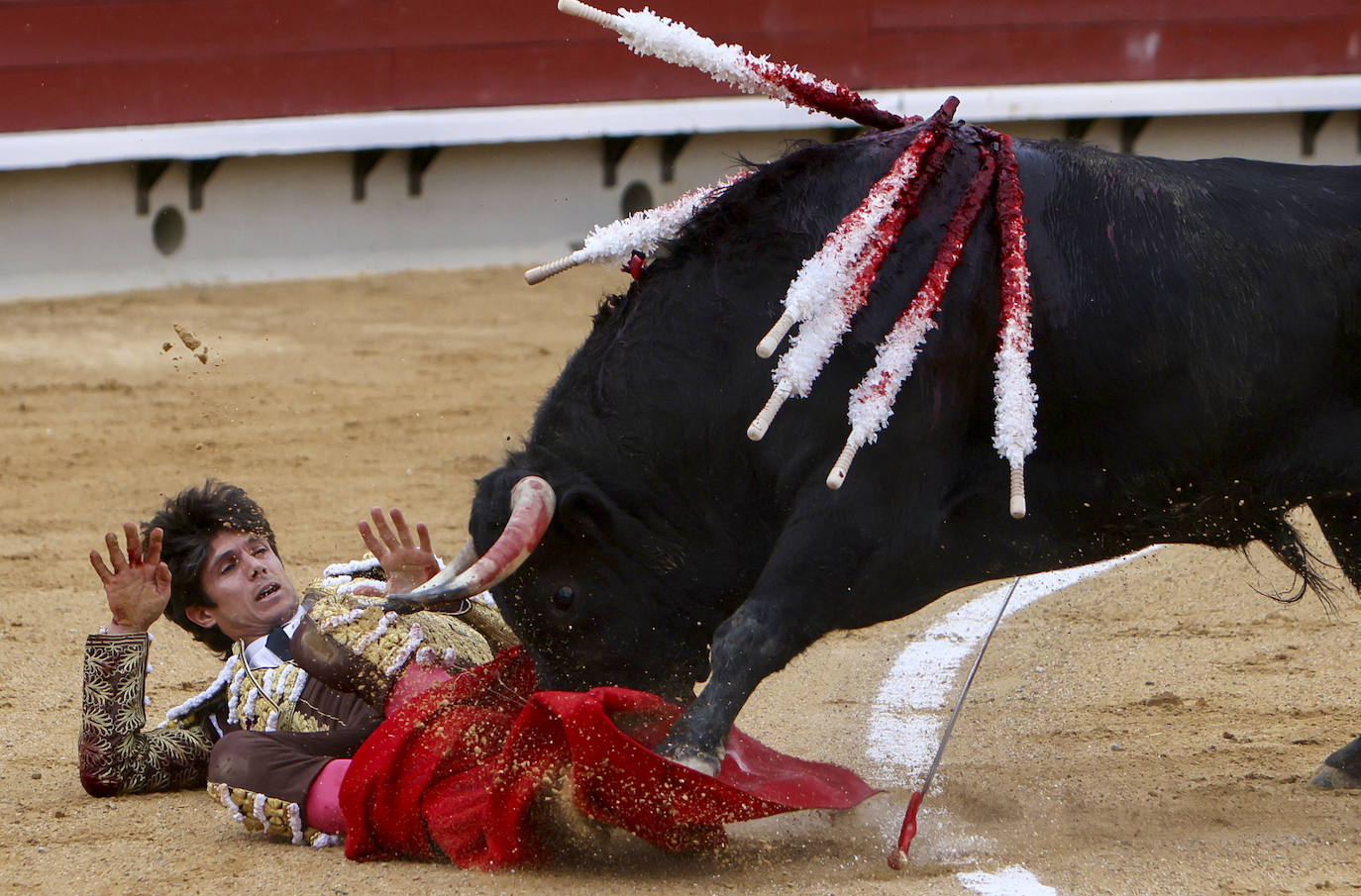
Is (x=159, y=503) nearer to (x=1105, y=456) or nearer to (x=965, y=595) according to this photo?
(x=965, y=595)

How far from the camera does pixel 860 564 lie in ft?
8.68

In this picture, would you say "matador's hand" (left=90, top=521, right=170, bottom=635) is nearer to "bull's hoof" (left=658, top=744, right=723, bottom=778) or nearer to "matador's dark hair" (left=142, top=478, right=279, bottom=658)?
"matador's dark hair" (left=142, top=478, right=279, bottom=658)

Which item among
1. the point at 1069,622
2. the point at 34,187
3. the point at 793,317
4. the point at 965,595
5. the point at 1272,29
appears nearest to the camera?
the point at 793,317

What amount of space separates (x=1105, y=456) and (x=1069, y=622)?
155 centimetres

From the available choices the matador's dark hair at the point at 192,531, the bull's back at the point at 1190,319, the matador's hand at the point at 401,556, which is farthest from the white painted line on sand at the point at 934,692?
the matador's dark hair at the point at 192,531

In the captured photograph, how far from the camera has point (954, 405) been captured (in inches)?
107

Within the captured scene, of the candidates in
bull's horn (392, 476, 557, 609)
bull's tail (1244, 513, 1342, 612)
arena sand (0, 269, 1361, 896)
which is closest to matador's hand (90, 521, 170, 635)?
arena sand (0, 269, 1361, 896)

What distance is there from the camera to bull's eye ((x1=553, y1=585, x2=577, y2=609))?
2809 mm

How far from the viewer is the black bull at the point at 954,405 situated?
2719 mm

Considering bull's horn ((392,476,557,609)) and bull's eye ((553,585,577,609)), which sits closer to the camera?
bull's horn ((392,476,557,609))

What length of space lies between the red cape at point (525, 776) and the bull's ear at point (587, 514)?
263mm

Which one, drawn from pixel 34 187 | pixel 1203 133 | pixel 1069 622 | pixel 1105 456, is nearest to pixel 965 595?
pixel 1069 622

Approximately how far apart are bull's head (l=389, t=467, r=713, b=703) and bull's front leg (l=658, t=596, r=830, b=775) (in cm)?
24

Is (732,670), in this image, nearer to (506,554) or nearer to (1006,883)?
(506,554)
